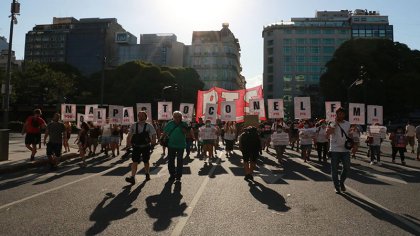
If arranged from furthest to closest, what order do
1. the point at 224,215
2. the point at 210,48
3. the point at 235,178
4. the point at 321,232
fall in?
the point at 210,48
the point at 235,178
the point at 224,215
the point at 321,232

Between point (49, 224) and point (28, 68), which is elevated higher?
point (28, 68)

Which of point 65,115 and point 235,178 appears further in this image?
point 65,115

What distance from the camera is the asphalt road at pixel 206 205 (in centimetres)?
561

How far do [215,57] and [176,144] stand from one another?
102 meters

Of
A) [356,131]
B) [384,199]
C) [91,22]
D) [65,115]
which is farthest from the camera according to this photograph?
[91,22]

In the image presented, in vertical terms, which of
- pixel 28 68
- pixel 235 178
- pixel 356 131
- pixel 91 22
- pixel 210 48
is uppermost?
pixel 91 22

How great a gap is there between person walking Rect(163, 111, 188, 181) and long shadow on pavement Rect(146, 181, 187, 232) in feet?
4.73

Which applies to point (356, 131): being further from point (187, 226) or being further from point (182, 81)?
point (182, 81)

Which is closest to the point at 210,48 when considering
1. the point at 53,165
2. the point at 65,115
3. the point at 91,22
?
the point at 91,22

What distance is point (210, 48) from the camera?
11181 cm

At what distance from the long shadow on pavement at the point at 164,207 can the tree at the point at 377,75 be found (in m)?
44.5

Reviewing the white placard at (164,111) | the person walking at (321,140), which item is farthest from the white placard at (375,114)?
the white placard at (164,111)

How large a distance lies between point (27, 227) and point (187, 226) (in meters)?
2.23

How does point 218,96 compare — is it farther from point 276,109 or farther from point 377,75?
point 377,75
